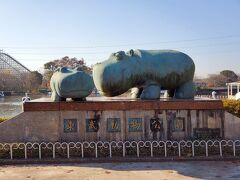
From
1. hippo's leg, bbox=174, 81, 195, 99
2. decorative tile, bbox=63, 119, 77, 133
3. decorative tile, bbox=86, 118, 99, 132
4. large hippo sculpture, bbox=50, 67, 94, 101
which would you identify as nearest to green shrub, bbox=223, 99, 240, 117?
hippo's leg, bbox=174, 81, 195, 99

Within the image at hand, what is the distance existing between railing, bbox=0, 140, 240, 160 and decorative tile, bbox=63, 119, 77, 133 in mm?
369

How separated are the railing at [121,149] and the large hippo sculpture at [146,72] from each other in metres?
1.32

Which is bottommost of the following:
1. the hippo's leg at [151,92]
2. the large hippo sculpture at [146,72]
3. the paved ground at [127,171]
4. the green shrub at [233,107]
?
the paved ground at [127,171]

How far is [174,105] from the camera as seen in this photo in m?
7.31

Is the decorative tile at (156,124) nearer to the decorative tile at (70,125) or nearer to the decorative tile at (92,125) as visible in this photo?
the decorative tile at (92,125)

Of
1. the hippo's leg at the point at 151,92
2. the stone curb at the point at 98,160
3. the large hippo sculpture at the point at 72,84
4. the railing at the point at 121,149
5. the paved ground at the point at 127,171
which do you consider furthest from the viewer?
the hippo's leg at the point at 151,92

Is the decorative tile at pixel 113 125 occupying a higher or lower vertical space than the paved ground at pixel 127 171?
higher

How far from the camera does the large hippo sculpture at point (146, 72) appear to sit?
24.7 feet

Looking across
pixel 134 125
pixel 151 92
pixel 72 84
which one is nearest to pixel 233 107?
pixel 151 92

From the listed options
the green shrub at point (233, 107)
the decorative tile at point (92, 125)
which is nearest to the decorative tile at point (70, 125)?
the decorative tile at point (92, 125)

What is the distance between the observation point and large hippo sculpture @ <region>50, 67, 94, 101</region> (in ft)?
23.5

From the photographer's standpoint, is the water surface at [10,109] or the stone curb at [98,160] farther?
the water surface at [10,109]

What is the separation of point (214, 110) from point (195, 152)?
1.16 meters

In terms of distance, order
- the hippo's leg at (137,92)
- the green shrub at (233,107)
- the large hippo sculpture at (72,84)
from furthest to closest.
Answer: the green shrub at (233,107) < the hippo's leg at (137,92) < the large hippo sculpture at (72,84)
